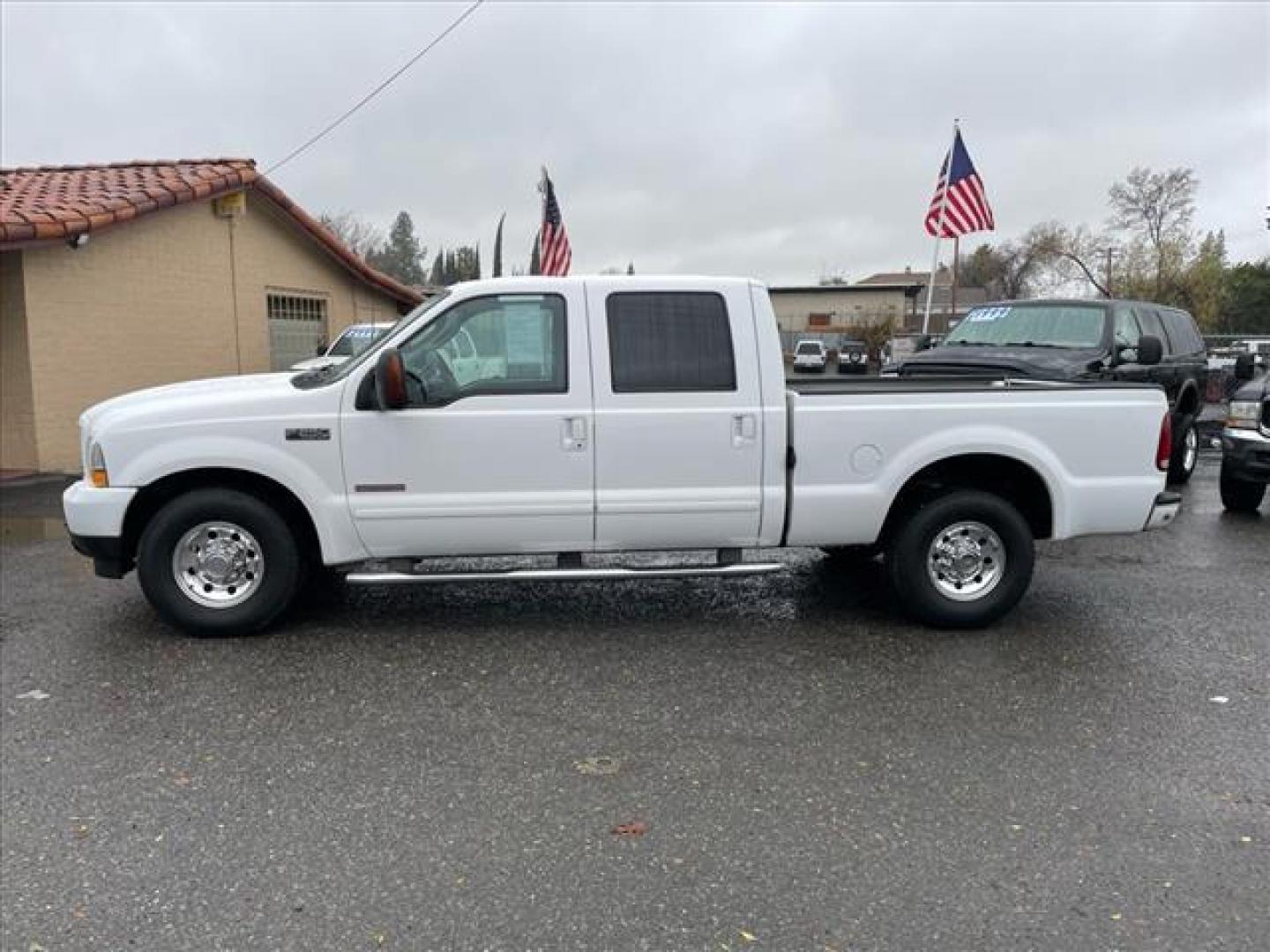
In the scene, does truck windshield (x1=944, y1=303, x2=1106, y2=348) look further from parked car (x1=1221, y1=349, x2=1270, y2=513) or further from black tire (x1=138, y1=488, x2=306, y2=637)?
black tire (x1=138, y1=488, x2=306, y2=637)

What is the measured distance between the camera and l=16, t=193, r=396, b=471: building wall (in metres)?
11.4

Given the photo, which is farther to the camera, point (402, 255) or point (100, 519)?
point (402, 255)

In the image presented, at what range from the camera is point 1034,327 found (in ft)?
33.5

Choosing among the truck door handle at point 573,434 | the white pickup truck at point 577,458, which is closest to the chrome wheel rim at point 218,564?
the white pickup truck at point 577,458

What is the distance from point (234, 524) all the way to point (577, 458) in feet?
6.17

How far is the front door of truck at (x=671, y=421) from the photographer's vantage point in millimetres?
5277

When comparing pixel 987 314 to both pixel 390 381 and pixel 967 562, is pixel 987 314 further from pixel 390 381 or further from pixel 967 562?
pixel 390 381

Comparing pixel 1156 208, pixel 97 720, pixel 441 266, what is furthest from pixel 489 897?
pixel 441 266

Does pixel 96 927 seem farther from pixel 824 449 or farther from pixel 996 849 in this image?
pixel 824 449

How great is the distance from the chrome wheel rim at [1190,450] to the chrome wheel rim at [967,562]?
6877 millimetres

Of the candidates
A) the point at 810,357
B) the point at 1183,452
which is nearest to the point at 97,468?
the point at 1183,452

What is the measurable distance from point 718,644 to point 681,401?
1.35 metres

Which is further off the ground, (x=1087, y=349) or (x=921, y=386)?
(x=1087, y=349)

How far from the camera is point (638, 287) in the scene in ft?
17.9
